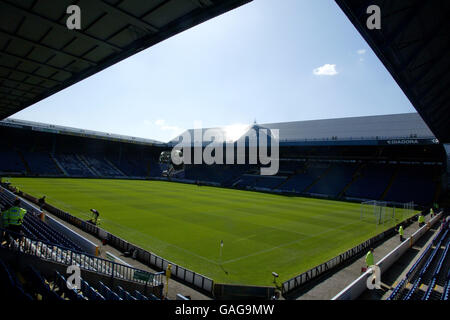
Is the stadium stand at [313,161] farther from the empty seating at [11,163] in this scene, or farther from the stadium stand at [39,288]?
the stadium stand at [39,288]

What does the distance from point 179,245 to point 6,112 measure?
1964cm

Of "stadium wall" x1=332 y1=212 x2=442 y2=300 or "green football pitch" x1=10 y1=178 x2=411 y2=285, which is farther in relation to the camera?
"green football pitch" x1=10 y1=178 x2=411 y2=285

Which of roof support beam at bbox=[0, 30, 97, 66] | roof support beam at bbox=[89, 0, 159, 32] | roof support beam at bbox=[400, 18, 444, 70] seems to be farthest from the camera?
roof support beam at bbox=[400, 18, 444, 70]

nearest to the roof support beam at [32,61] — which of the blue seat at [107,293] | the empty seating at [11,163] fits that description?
the blue seat at [107,293]

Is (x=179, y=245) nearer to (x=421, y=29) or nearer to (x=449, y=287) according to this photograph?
(x=449, y=287)

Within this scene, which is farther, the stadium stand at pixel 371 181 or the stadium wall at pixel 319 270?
the stadium stand at pixel 371 181

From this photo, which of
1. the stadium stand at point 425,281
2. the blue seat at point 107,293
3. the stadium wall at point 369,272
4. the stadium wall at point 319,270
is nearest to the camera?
the blue seat at point 107,293

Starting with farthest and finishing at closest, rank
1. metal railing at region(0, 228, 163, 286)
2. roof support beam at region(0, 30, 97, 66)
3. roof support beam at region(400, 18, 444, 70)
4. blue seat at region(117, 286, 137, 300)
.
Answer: roof support beam at region(400, 18, 444, 70) < roof support beam at region(0, 30, 97, 66) < metal railing at region(0, 228, 163, 286) < blue seat at region(117, 286, 137, 300)

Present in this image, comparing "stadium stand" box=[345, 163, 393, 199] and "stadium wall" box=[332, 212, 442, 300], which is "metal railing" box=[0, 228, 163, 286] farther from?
"stadium stand" box=[345, 163, 393, 199]

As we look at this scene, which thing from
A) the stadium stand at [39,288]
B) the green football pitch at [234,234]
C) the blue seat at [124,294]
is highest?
the stadium stand at [39,288]

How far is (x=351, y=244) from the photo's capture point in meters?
19.7

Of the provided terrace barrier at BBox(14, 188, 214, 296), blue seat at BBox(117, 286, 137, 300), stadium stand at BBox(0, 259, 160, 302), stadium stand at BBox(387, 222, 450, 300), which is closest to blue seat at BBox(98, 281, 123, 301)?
stadium stand at BBox(0, 259, 160, 302)

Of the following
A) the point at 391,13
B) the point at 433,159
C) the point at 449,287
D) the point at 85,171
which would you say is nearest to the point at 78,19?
the point at 391,13

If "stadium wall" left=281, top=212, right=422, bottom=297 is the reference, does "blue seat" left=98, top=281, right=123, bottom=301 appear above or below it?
above
